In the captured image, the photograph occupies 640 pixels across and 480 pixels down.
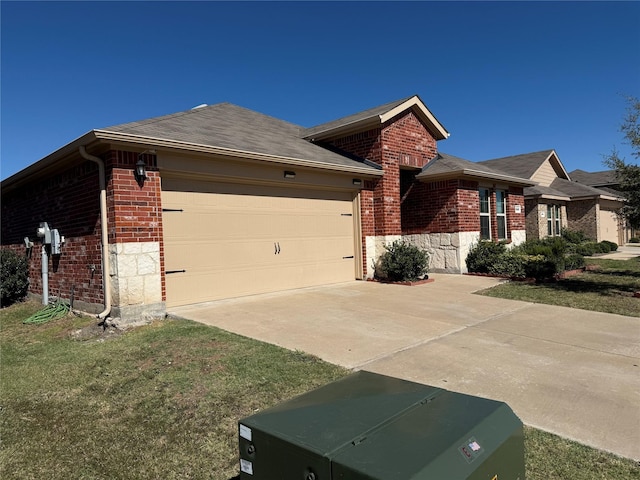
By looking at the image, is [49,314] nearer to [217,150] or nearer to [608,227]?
[217,150]

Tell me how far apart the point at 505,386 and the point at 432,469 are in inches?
125

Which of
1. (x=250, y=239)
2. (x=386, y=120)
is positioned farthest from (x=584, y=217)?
(x=250, y=239)

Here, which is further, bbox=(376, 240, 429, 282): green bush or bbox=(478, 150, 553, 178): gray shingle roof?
bbox=(478, 150, 553, 178): gray shingle roof

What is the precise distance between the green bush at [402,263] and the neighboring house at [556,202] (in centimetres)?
1158

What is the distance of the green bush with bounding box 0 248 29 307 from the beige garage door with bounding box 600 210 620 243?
27.2 m

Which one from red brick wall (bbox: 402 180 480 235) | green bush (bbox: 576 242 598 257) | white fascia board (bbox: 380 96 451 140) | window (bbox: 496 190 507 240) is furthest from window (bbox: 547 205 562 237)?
white fascia board (bbox: 380 96 451 140)

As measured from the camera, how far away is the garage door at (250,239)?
27.0ft

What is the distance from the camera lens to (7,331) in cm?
760

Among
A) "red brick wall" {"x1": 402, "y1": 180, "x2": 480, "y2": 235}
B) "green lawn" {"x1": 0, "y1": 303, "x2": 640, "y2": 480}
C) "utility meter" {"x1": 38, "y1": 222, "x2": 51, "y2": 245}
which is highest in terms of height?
"red brick wall" {"x1": 402, "y1": 180, "x2": 480, "y2": 235}

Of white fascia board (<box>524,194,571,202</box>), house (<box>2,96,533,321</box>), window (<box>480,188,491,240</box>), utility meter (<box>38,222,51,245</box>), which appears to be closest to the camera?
house (<box>2,96,533,321</box>)

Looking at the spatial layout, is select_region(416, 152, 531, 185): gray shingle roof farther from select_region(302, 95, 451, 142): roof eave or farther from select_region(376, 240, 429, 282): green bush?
select_region(376, 240, 429, 282): green bush

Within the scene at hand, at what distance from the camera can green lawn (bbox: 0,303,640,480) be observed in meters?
2.96

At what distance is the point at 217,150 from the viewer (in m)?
8.26

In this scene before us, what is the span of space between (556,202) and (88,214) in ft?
73.9
